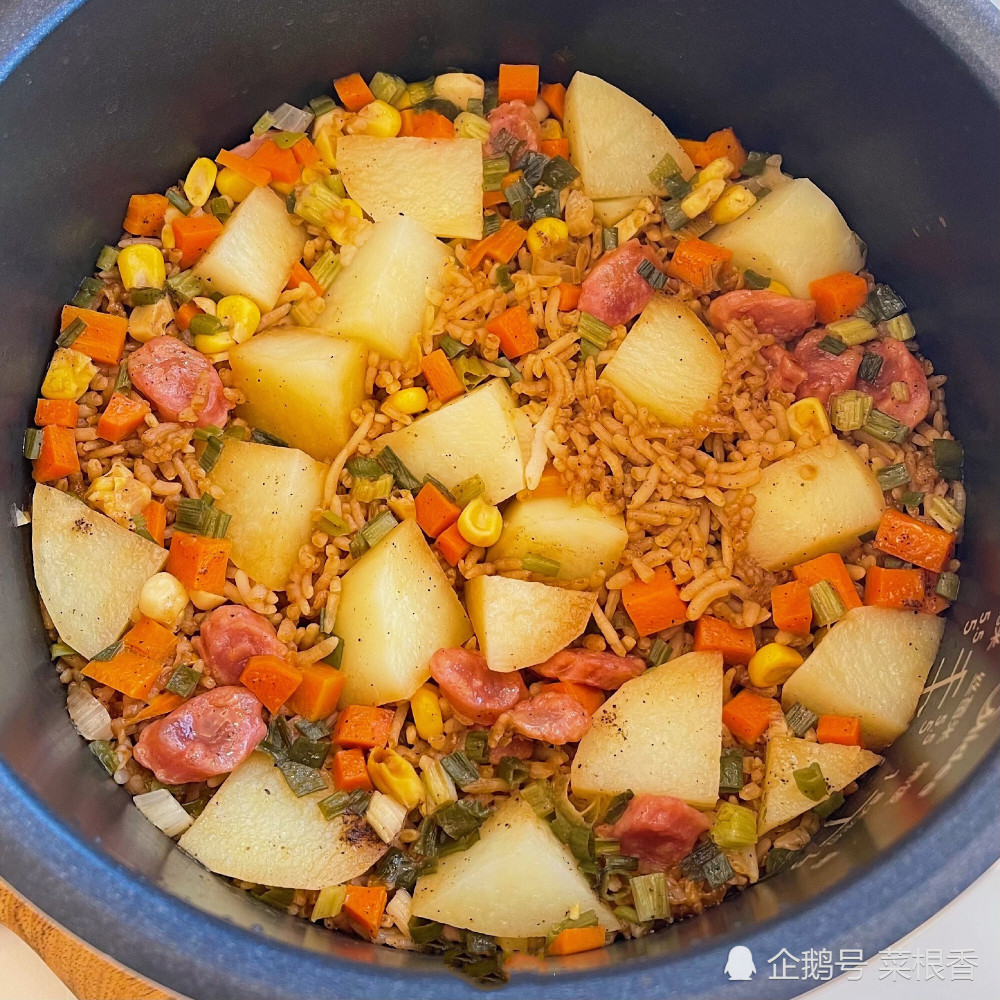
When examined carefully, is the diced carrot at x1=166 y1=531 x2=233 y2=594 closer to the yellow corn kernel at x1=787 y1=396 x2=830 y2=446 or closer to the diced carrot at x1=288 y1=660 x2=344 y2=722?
the diced carrot at x1=288 y1=660 x2=344 y2=722

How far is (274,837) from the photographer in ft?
9.66

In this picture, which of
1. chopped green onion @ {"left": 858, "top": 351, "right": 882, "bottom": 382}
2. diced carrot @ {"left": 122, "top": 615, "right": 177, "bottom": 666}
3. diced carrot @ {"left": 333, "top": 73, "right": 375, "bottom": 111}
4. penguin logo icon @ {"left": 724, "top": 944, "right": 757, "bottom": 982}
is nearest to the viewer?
penguin logo icon @ {"left": 724, "top": 944, "right": 757, "bottom": 982}

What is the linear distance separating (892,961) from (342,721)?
1.95 metres

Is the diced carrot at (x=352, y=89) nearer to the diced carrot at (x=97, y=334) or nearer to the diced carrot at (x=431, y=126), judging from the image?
the diced carrot at (x=431, y=126)

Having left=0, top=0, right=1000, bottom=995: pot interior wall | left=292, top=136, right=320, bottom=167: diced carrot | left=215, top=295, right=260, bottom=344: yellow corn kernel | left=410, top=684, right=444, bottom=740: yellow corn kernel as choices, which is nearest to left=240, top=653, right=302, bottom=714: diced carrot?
left=410, top=684, right=444, bottom=740: yellow corn kernel

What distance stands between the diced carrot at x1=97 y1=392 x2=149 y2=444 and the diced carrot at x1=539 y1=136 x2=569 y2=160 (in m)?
1.73

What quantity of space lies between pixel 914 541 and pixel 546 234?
1.65 metres

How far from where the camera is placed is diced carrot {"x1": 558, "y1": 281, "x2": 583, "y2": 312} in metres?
3.53

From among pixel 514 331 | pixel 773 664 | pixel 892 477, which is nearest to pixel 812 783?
pixel 773 664

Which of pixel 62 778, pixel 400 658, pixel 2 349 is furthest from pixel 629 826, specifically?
pixel 2 349

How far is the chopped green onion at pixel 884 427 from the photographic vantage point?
341 cm

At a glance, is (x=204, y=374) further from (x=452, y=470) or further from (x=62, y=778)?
(x=62, y=778)

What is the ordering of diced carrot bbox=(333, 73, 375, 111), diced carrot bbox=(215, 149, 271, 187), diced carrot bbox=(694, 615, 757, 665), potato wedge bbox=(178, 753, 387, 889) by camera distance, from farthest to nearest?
1. diced carrot bbox=(333, 73, 375, 111)
2. diced carrot bbox=(215, 149, 271, 187)
3. diced carrot bbox=(694, 615, 757, 665)
4. potato wedge bbox=(178, 753, 387, 889)

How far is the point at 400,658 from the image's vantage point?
3113 mm
